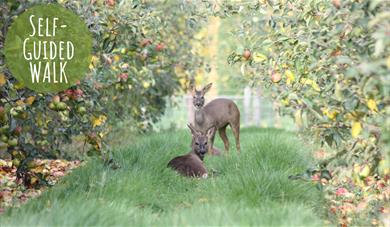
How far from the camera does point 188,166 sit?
10414 millimetres

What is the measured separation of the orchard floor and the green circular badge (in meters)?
1.24

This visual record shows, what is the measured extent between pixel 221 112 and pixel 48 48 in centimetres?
578

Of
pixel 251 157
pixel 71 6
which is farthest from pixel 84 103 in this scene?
pixel 251 157

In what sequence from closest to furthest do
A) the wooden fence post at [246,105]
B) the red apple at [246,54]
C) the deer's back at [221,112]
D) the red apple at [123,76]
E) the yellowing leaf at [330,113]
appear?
the yellowing leaf at [330,113], the red apple at [246,54], the red apple at [123,76], the deer's back at [221,112], the wooden fence post at [246,105]

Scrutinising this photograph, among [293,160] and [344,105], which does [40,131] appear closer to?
[293,160]

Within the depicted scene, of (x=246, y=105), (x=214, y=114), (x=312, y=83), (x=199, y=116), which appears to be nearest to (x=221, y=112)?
(x=214, y=114)

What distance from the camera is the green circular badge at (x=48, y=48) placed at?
827 centimetres

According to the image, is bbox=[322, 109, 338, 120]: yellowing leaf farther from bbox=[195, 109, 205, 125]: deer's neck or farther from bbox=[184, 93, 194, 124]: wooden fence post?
bbox=[184, 93, 194, 124]: wooden fence post

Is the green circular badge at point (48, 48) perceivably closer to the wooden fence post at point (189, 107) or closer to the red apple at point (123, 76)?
the red apple at point (123, 76)

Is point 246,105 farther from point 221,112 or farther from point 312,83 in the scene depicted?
point 312,83

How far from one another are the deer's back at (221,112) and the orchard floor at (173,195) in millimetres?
2364

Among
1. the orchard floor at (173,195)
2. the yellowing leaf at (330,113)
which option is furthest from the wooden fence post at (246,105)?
the yellowing leaf at (330,113)

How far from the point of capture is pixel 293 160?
1066 centimetres

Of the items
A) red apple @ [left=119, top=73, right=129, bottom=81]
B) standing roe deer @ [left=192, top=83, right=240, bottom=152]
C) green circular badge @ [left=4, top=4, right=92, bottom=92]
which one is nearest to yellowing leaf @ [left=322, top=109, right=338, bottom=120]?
green circular badge @ [left=4, top=4, right=92, bottom=92]
